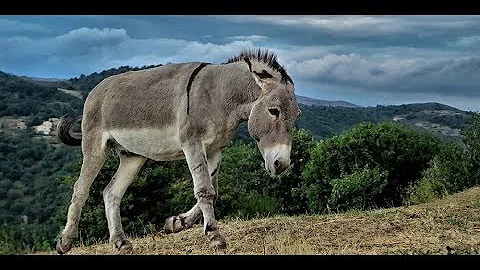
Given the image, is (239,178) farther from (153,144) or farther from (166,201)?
(153,144)

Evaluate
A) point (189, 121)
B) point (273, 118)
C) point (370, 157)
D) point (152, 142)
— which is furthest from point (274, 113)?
point (370, 157)

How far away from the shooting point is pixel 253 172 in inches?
1410

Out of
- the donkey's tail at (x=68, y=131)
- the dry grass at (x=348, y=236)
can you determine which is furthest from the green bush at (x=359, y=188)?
the donkey's tail at (x=68, y=131)

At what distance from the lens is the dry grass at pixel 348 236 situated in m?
8.55

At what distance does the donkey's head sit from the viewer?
23.6 feet

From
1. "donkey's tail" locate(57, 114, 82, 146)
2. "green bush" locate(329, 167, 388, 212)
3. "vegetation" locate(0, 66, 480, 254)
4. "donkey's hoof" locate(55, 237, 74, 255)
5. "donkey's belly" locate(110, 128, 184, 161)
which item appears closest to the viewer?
"donkey's belly" locate(110, 128, 184, 161)

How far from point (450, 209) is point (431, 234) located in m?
2.51

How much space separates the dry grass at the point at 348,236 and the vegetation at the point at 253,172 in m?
10.5

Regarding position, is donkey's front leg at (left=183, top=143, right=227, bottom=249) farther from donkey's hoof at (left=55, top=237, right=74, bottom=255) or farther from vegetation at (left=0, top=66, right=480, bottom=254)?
vegetation at (left=0, top=66, right=480, bottom=254)

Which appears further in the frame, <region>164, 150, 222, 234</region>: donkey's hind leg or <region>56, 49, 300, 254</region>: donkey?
<region>164, 150, 222, 234</region>: donkey's hind leg

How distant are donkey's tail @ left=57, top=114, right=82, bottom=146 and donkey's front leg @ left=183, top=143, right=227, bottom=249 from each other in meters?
2.62

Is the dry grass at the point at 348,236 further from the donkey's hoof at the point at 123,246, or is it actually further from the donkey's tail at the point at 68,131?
the donkey's tail at the point at 68,131

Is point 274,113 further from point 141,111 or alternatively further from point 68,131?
point 68,131

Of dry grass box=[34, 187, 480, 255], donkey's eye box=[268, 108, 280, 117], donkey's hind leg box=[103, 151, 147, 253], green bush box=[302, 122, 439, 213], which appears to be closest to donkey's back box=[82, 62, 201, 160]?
donkey's hind leg box=[103, 151, 147, 253]
